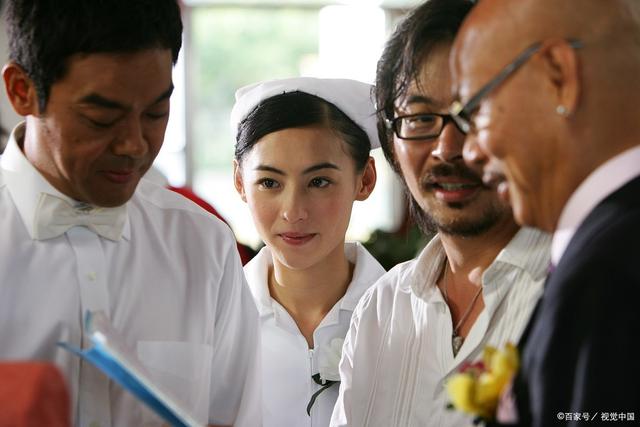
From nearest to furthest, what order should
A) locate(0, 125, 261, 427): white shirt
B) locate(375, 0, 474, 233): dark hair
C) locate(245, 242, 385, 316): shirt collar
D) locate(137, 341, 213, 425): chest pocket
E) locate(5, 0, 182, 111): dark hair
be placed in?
locate(5, 0, 182, 111): dark hair < locate(0, 125, 261, 427): white shirt < locate(137, 341, 213, 425): chest pocket < locate(375, 0, 474, 233): dark hair < locate(245, 242, 385, 316): shirt collar

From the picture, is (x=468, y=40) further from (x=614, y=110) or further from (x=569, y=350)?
(x=569, y=350)

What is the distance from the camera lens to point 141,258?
1.97 m

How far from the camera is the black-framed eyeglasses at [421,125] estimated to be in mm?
1992

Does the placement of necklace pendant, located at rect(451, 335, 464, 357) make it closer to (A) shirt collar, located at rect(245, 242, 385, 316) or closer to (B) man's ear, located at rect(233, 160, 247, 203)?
(A) shirt collar, located at rect(245, 242, 385, 316)

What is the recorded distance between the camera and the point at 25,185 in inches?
71.7

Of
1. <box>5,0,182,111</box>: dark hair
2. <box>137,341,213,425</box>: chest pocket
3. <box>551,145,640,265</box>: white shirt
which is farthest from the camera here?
<box>137,341,213,425</box>: chest pocket

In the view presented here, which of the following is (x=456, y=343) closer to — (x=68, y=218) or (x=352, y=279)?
(x=352, y=279)

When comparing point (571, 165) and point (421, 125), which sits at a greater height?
point (421, 125)

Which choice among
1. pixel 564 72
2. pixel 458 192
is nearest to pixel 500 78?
pixel 564 72

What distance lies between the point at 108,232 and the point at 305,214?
2.11 feet

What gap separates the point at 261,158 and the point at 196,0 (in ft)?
22.9

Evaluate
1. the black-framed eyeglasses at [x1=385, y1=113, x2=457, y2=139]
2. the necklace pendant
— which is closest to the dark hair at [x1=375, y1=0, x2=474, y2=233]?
the black-framed eyeglasses at [x1=385, y1=113, x2=457, y2=139]

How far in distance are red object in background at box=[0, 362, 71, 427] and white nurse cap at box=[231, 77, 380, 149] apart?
147 centimetres

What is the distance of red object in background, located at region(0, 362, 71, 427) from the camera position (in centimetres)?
109
